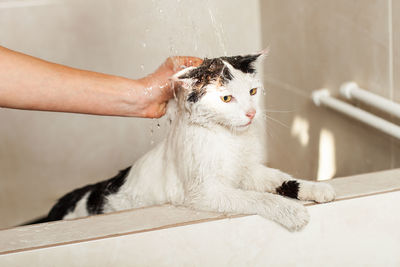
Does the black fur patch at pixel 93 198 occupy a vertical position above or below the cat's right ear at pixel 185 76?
below

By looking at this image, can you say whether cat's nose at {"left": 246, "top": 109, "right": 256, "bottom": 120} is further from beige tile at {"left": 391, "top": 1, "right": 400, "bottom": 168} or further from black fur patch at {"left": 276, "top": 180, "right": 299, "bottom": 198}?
beige tile at {"left": 391, "top": 1, "right": 400, "bottom": 168}

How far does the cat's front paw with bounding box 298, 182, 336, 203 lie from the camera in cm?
117

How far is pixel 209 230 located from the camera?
1156mm

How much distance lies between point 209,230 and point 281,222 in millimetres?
188

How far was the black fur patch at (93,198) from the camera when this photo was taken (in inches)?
61.1

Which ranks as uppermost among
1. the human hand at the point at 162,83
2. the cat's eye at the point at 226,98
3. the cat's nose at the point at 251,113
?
the human hand at the point at 162,83

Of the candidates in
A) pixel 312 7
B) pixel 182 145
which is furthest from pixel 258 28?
pixel 182 145

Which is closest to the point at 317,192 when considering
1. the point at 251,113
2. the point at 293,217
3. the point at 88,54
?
the point at 293,217

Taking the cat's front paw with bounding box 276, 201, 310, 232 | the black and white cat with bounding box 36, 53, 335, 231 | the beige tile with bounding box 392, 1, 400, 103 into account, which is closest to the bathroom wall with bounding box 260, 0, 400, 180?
the beige tile with bounding box 392, 1, 400, 103

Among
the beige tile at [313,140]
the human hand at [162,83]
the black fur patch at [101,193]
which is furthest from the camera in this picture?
the beige tile at [313,140]

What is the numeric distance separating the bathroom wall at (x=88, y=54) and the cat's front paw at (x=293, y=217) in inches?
48.3

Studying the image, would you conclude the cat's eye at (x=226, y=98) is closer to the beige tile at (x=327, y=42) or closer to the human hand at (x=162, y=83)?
the human hand at (x=162, y=83)

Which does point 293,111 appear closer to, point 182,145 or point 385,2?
point 385,2

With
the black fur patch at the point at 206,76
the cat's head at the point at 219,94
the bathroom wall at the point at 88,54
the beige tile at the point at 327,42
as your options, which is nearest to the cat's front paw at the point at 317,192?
the cat's head at the point at 219,94
